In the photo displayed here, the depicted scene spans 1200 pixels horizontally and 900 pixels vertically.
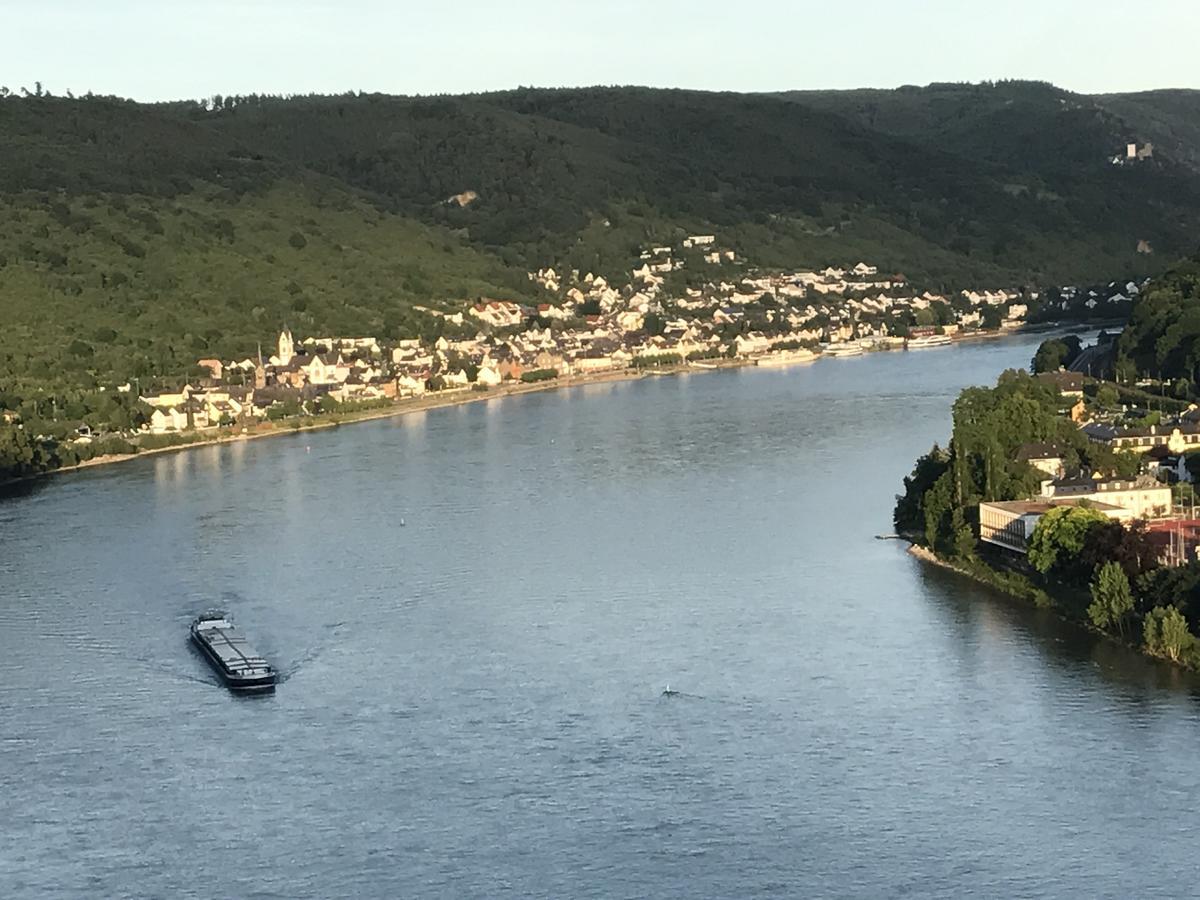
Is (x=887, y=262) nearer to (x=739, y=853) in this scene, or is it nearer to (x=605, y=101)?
(x=605, y=101)

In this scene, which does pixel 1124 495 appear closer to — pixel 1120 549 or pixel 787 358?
pixel 1120 549

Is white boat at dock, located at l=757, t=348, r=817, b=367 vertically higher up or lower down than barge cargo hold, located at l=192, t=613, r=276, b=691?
higher up

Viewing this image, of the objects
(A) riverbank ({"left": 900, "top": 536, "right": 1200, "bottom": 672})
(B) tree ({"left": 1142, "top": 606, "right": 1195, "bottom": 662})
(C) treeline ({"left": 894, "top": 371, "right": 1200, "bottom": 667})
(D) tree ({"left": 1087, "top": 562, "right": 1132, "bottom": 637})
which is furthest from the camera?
(D) tree ({"left": 1087, "top": 562, "right": 1132, "bottom": 637})

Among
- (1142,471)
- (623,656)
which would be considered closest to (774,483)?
(1142,471)

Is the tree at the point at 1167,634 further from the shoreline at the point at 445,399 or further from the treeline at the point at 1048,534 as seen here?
the shoreline at the point at 445,399

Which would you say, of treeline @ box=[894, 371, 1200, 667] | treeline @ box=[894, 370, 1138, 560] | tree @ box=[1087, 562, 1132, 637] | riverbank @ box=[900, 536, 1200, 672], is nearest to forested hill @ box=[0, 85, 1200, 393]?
treeline @ box=[894, 370, 1138, 560]

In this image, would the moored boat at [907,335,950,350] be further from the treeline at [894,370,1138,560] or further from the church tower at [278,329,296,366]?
the treeline at [894,370,1138,560]
